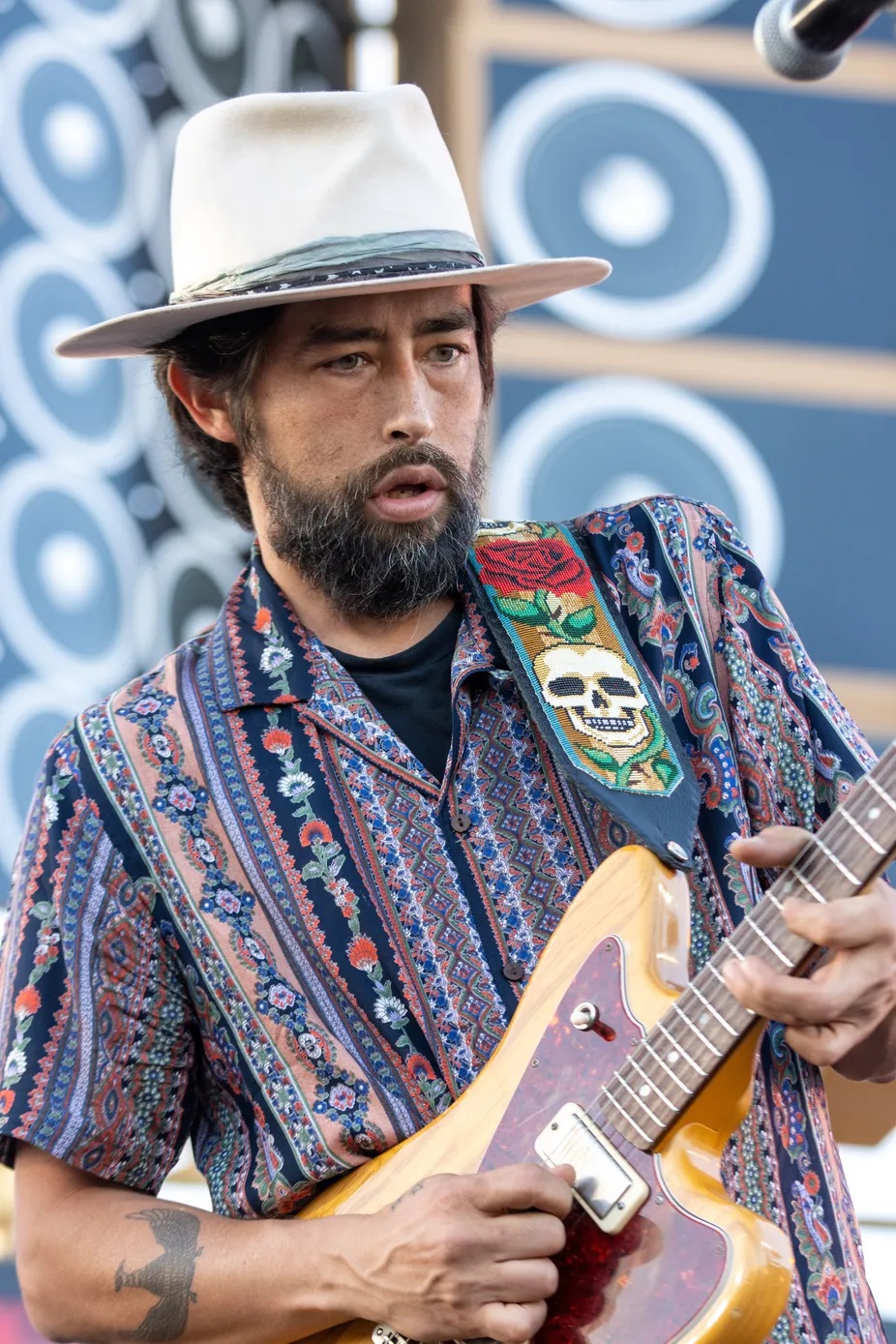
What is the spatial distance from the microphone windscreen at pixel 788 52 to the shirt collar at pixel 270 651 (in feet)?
3.23

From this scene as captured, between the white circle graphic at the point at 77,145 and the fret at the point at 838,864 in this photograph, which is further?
the white circle graphic at the point at 77,145

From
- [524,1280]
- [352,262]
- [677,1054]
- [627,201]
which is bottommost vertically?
[524,1280]

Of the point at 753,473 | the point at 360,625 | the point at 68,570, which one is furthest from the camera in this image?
the point at 753,473

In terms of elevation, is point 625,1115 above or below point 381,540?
below

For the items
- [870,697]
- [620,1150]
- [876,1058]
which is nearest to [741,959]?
[620,1150]

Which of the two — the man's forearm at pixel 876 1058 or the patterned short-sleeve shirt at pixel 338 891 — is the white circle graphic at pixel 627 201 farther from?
the man's forearm at pixel 876 1058

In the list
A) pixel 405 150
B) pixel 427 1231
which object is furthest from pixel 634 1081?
pixel 405 150

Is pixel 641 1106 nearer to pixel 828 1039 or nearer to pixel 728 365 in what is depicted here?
pixel 828 1039

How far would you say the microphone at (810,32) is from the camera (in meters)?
1.30

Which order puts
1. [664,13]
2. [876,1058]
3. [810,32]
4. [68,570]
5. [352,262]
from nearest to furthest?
[810,32]
[876,1058]
[352,262]
[68,570]
[664,13]

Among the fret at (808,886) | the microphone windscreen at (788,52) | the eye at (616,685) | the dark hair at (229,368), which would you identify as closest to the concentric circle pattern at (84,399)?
the dark hair at (229,368)

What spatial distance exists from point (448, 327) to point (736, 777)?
2.08 ft

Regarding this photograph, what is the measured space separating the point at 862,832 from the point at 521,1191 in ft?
1.55

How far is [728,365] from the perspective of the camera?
4305 mm
